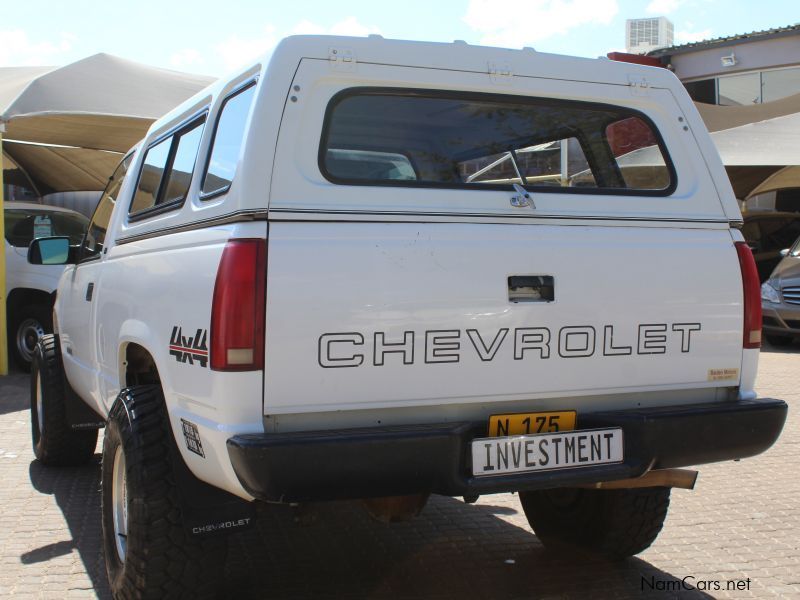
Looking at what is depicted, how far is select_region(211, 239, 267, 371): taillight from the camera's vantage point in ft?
8.54

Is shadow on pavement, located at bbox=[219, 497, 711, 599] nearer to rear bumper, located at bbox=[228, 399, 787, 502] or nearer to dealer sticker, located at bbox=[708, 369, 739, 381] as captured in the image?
rear bumper, located at bbox=[228, 399, 787, 502]

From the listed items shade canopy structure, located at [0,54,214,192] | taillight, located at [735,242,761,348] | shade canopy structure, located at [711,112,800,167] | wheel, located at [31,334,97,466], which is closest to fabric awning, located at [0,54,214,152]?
shade canopy structure, located at [0,54,214,192]

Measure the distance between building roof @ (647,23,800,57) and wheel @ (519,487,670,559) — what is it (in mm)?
17998

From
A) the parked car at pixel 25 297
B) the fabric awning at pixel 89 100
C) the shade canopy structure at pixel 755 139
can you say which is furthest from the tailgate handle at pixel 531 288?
the shade canopy structure at pixel 755 139

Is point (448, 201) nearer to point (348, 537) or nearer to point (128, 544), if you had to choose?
point (128, 544)

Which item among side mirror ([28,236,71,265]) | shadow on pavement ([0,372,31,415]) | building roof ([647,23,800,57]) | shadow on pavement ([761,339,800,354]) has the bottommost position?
shadow on pavement ([761,339,800,354])

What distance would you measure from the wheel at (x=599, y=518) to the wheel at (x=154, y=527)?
1674mm

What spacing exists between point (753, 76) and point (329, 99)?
19.6 meters

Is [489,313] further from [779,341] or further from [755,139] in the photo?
[755,139]

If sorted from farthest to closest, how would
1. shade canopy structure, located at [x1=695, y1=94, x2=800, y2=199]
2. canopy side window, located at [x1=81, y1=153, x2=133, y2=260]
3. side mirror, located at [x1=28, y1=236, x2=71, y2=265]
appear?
shade canopy structure, located at [x1=695, y1=94, x2=800, y2=199] < side mirror, located at [x1=28, y1=236, x2=71, y2=265] < canopy side window, located at [x1=81, y1=153, x2=133, y2=260]

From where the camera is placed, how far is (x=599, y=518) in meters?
3.86

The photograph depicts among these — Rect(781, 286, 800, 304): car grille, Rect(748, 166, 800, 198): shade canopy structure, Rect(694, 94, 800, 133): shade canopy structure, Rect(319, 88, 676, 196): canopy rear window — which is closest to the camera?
Rect(319, 88, 676, 196): canopy rear window

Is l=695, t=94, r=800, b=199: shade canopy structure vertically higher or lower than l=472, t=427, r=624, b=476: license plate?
higher

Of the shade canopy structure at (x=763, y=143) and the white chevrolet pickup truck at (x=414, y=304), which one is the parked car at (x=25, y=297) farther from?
the shade canopy structure at (x=763, y=143)
